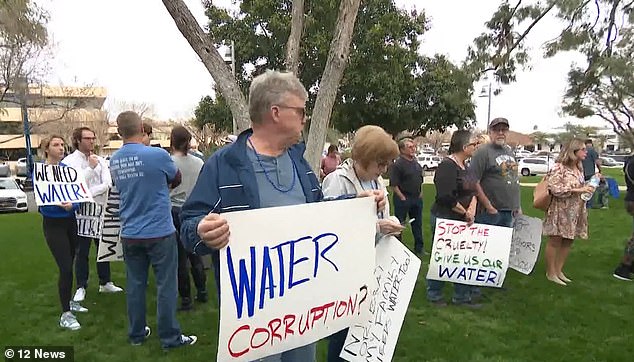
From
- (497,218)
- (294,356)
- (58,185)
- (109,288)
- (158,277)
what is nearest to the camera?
(294,356)

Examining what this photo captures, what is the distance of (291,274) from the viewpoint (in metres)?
2.05

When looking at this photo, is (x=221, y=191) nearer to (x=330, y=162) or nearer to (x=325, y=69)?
(x=325, y=69)

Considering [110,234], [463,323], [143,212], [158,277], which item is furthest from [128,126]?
[463,323]

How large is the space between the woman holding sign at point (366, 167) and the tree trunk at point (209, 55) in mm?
3476

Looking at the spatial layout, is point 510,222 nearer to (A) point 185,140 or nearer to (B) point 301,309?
(A) point 185,140

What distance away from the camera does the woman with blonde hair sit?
18.4 ft

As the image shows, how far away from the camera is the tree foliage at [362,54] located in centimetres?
1872

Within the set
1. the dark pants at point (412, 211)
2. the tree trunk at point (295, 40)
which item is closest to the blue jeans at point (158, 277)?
the dark pants at point (412, 211)

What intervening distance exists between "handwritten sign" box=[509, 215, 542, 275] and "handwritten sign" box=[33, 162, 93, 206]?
15.0 feet

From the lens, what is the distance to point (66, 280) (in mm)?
4262

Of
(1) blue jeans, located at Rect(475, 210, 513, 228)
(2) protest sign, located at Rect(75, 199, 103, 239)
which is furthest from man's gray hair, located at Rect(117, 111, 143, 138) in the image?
(1) blue jeans, located at Rect(475, 210, 513, 228)

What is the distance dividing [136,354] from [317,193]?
7.96ft

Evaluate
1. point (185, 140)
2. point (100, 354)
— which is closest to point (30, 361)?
point (100, 354)

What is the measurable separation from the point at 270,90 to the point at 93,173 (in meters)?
3.60
